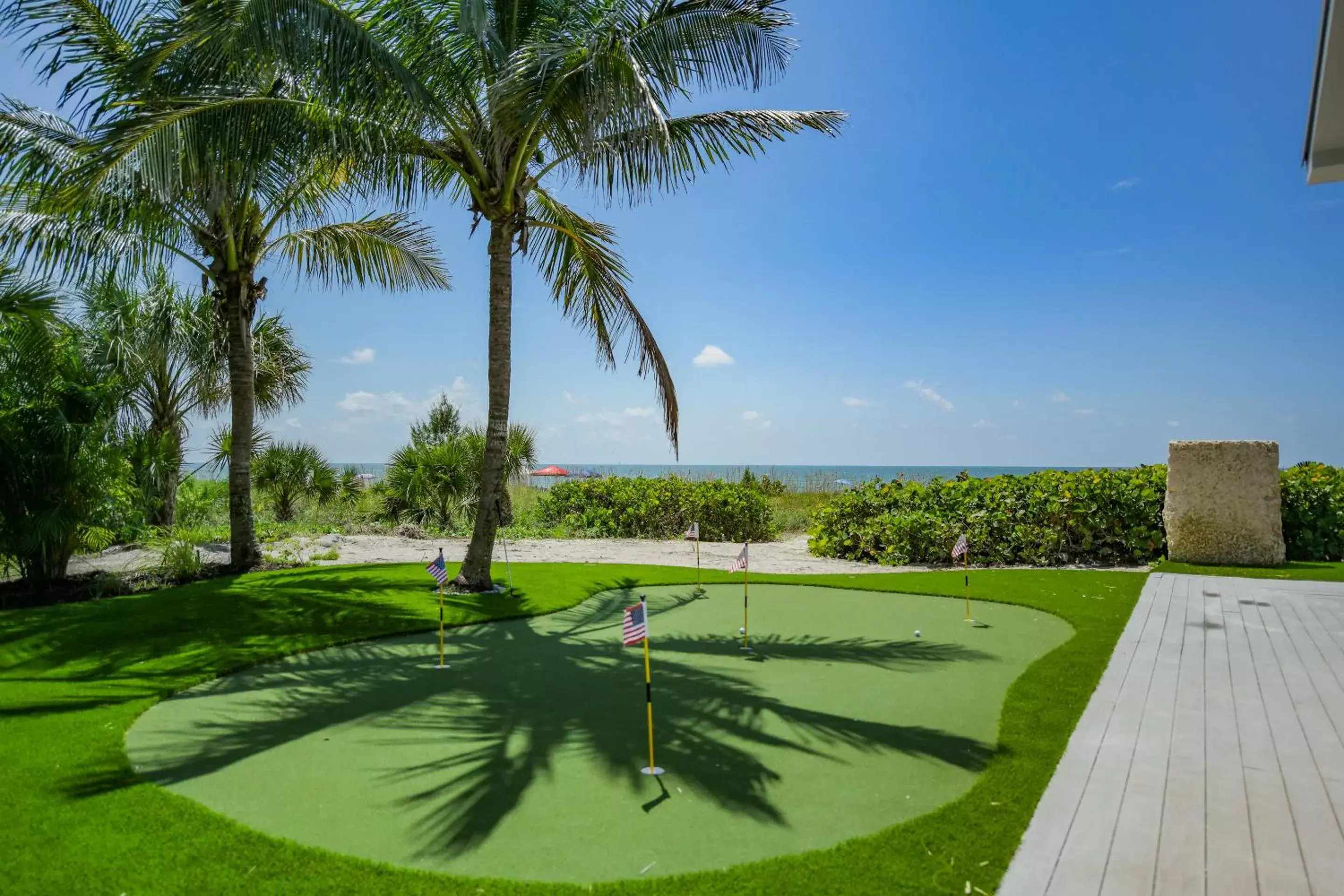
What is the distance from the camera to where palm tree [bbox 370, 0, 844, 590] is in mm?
7117

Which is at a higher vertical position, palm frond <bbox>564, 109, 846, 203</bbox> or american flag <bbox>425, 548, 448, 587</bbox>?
palm frond <bbox>564, 109, 846, 203</bbox>

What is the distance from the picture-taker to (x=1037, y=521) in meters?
12.0

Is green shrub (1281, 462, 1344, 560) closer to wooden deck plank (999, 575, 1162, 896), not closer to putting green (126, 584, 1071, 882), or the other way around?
putting green (126, 584, 1071, 882)

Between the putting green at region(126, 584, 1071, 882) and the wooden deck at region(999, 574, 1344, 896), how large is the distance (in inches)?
22.4

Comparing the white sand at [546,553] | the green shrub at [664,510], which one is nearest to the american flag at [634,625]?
the white sand at [546,553]

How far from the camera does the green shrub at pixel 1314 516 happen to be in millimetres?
11258

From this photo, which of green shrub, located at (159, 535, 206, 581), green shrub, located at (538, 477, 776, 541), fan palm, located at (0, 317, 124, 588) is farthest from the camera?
green shrub, located at (538, 477, 776, 541)

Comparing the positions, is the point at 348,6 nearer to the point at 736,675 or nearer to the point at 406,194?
the point at 406,194

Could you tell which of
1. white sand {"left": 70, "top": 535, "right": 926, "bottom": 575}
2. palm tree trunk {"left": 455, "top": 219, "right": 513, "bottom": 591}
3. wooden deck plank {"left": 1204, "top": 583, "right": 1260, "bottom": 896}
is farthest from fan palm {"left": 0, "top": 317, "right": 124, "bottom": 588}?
wooden deck plank {"left": 1204, "top": 583, "right": 1260, "bottom": 896}

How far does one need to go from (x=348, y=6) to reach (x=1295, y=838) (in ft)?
32.7

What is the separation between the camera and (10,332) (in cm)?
929

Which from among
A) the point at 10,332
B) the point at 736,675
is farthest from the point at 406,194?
the point at 736,675

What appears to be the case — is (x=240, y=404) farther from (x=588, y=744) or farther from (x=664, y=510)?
(x=664, y=510)

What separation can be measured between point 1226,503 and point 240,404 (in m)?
13.8
